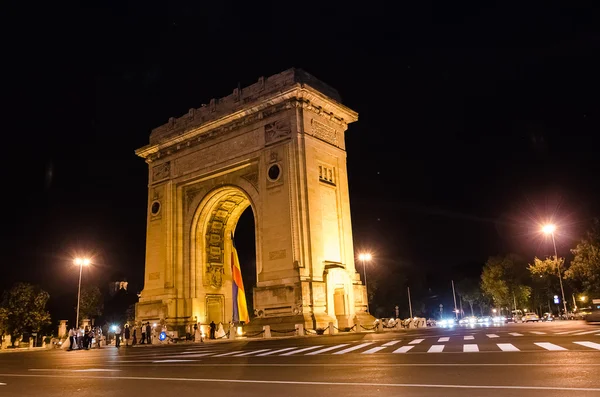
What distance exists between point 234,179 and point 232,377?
3153cm

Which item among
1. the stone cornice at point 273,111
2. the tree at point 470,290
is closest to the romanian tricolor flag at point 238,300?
the stone cornice at point 273,111

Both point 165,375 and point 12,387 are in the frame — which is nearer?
point 12,387

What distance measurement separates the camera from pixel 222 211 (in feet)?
150

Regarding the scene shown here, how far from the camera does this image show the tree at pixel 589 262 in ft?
139

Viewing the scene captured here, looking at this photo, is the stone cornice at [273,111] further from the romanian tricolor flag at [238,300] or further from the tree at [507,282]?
the tree at [507,282]

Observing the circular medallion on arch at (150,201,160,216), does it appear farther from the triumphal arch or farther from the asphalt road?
the asphalt road

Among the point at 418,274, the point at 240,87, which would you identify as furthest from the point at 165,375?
the point at 418,274

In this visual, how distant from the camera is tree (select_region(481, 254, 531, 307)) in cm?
7906

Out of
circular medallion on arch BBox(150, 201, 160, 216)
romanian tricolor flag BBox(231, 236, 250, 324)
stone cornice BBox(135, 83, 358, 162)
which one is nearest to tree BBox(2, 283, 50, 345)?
circular medallion on arch BBox(150, 201, 160, 216)

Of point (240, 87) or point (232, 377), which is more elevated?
point (240, 87)

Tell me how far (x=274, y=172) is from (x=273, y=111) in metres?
4.49

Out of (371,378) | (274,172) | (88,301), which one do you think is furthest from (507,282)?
(371,378)

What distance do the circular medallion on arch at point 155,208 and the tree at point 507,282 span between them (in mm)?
55345

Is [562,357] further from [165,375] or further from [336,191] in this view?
[336,191]
